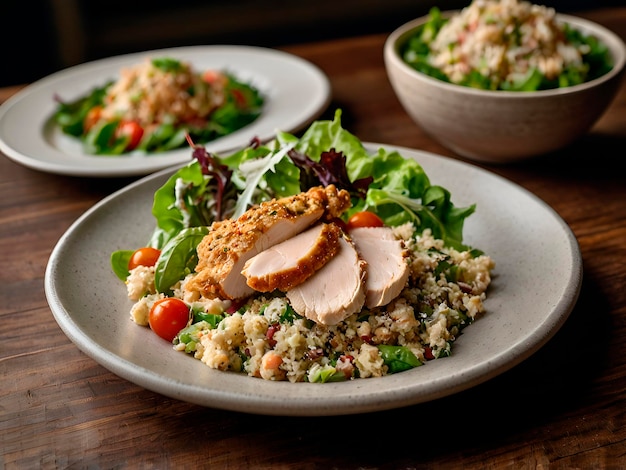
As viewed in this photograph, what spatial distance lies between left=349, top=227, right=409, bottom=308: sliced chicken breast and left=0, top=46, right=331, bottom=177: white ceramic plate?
104 centimetres

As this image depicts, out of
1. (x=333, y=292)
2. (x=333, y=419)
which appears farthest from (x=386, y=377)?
(x=333, y=292)

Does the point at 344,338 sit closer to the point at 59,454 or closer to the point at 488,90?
the point at 59,454

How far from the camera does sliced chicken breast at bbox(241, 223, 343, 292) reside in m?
Result: 2.18

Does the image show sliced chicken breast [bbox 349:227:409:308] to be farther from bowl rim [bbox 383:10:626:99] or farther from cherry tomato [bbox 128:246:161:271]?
bowl rim [bbox 383:10:626:99]

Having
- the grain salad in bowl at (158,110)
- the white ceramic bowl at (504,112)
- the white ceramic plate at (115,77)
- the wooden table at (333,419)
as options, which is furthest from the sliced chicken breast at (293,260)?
the grain salad in bowl at (158,110)

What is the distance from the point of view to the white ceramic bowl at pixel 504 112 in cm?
313

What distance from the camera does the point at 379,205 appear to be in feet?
9.20

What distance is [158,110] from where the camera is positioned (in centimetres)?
398

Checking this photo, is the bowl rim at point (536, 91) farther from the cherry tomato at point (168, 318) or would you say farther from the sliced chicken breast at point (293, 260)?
the cherry tomato at point (168, 318)

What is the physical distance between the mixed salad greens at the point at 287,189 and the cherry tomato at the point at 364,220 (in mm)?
65

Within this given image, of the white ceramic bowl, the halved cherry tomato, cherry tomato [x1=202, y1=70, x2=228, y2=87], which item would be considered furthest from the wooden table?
cherry tomato [x1=202, y1=70, x2=228, y2=87]

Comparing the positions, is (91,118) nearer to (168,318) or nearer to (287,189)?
(287,189)

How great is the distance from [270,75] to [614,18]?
256 centimetres

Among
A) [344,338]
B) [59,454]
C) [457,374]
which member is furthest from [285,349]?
[59,454]
